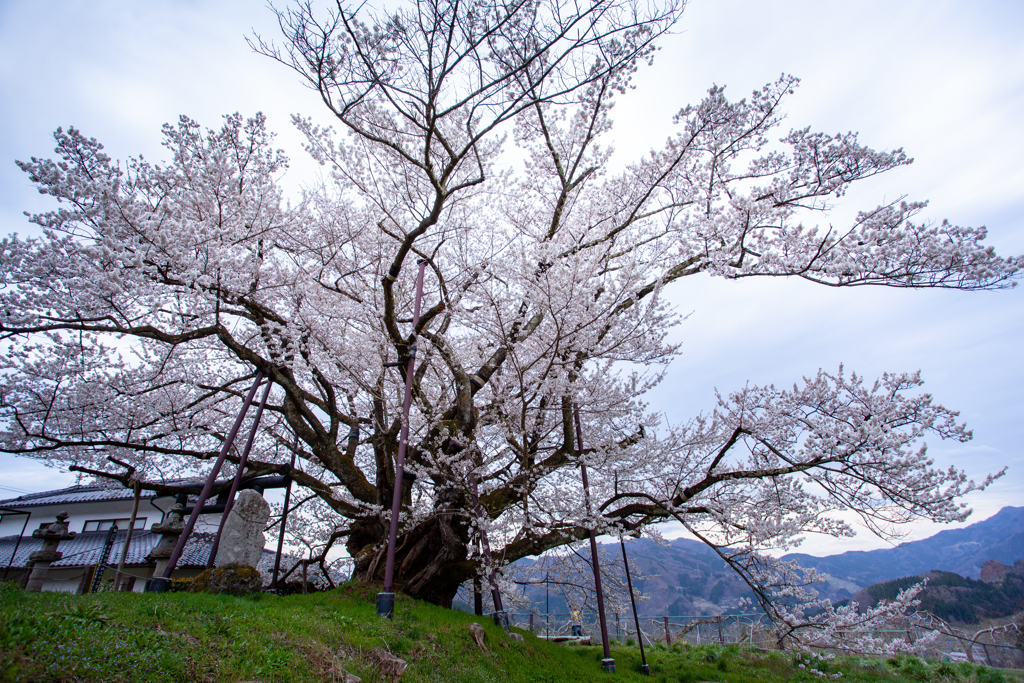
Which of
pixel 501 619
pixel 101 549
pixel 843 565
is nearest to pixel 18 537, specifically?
pixel 101 549

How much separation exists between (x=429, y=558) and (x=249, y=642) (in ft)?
13.9

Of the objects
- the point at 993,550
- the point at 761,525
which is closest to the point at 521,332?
the point at 761,525

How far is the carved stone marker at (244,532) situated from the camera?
661 centimetres

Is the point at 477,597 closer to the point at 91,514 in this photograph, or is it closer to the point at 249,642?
the point at 249,642

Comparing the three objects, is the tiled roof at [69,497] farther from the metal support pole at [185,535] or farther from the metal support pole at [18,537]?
the metal support pole at [185,535]

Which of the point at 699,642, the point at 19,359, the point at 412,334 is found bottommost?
the point at 699,642

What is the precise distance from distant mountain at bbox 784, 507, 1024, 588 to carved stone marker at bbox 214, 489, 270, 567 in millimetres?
112328

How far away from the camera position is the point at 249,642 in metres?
3.72

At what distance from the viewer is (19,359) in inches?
302

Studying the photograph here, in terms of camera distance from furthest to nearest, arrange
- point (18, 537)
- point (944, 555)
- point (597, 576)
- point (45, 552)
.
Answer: point (944, 555)
point (18, 537)
point (45, 552)
point (597, 576)

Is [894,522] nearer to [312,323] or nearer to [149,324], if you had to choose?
[312,323]

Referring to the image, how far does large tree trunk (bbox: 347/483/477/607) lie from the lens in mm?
7359

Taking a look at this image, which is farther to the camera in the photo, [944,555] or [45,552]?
[944,555]

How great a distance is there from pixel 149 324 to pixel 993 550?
137 metres
